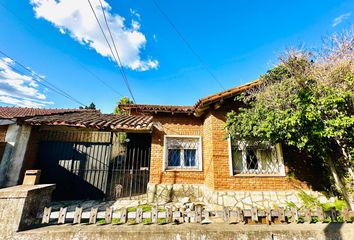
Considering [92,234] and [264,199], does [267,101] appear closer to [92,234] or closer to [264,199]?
[264,199]

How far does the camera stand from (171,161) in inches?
308

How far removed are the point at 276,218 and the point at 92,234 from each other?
150 inches

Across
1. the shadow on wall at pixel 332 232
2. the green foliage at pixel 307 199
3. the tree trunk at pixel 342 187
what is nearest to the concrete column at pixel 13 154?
the shadow on wall at pixel 332 232

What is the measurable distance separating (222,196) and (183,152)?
271 centimetres

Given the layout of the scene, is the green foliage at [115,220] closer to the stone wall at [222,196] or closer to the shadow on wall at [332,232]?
the stone wall at [222,196]

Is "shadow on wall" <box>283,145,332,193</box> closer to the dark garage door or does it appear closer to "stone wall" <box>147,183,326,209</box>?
"stone wall" <box>147,183,326,209</box>

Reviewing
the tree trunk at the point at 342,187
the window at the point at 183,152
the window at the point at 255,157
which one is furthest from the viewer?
the window at the point at 183,152

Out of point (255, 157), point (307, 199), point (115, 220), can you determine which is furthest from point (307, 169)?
point (115, 220)

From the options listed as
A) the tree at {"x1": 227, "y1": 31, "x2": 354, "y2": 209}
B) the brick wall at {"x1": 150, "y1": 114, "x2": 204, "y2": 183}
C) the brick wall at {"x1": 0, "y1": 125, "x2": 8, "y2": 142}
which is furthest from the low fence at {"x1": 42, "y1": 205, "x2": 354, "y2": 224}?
the brick wall at {"x1": 0, "y1": 125, "x2": 8, "y2": 142}

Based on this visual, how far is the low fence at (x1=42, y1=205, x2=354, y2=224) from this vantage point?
317cm

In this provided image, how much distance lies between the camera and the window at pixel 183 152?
25.5 ft

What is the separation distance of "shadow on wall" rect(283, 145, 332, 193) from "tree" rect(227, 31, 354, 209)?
1.30m

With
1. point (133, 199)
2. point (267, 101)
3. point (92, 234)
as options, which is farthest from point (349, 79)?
point (133, 199)

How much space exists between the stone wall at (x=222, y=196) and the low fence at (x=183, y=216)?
2.55 metres
